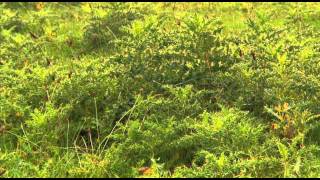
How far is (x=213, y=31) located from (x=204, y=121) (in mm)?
1318

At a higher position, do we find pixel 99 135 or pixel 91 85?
pixel 91 85

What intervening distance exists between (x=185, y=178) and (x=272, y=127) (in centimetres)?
111

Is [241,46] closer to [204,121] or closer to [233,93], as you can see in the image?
[233,93]

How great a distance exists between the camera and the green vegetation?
13.1ft

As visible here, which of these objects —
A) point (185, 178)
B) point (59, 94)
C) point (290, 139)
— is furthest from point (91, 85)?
point (290, 139)

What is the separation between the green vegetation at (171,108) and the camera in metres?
3.99

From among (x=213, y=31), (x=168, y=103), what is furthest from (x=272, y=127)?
(x=213, y=31)

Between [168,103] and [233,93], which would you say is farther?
[233,93]

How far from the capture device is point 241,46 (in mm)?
5309

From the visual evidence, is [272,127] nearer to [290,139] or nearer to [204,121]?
[290,139]

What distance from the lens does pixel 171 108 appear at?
4.66 m

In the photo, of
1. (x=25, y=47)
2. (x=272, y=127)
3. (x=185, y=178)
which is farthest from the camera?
(x=25, y=47)

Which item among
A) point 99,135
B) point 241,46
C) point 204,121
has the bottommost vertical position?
point 99,135

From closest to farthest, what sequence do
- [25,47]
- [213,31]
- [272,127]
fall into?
[272,127] → [213,31] → [25,47]
